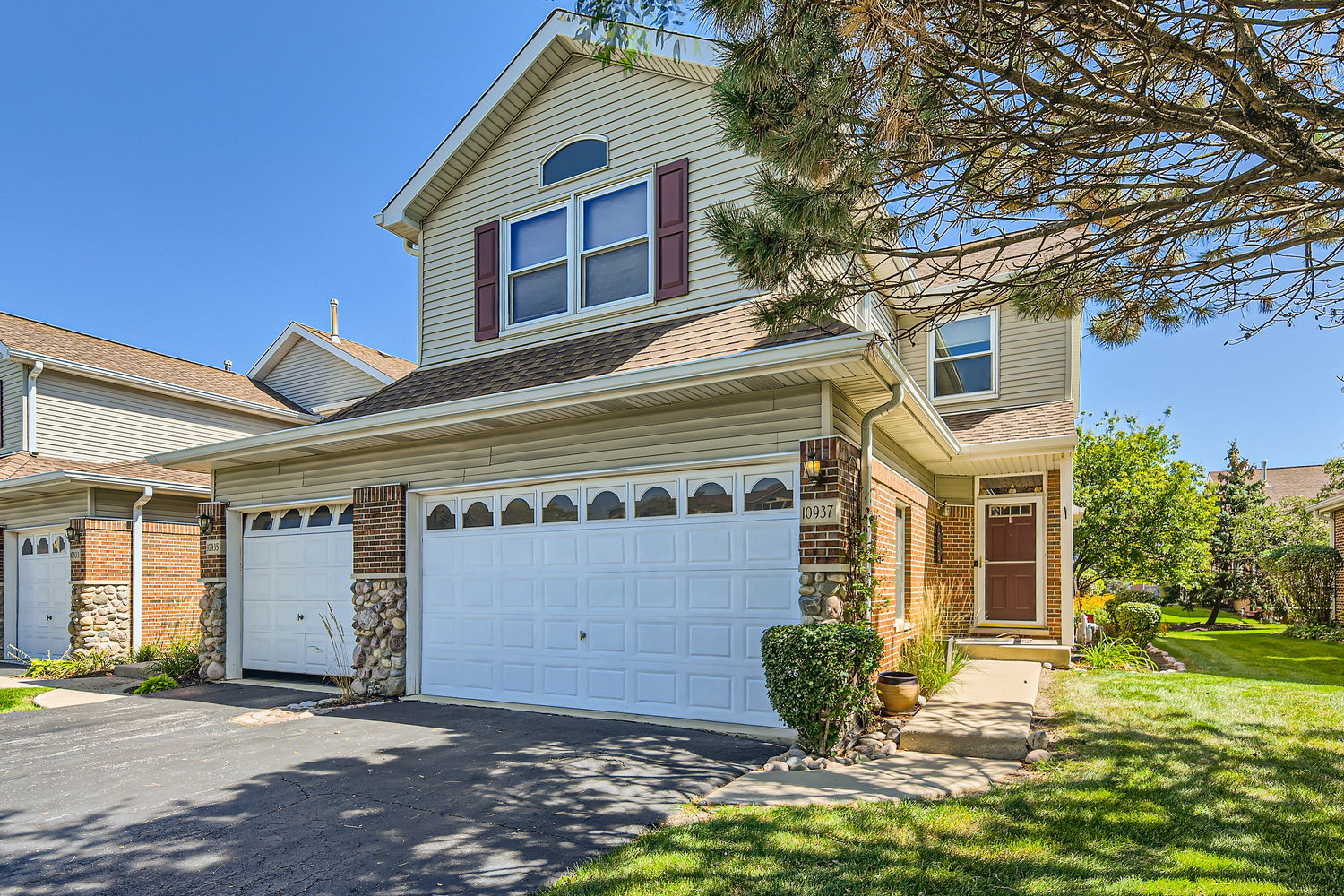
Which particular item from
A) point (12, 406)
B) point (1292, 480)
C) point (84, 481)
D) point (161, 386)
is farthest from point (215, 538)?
point (1292, 480)

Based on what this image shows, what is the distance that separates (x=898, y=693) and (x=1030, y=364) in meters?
7.11

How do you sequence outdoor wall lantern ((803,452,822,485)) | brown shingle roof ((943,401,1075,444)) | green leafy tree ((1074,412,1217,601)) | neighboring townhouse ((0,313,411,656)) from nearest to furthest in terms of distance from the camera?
outdoor wall lantern ((803,452,822,485)), brown shingle roof ((943,401,1075,444)), neighboring townhouse ((0,313,411,656)), green leafy tree ((1074,412,1217,601))

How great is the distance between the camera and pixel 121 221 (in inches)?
1053

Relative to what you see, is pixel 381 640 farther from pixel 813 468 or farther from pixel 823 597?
pixel 813 468

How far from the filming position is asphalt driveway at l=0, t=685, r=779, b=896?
414 centimetres

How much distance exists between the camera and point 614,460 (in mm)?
7980

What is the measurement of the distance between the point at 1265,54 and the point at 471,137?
28.2 feet

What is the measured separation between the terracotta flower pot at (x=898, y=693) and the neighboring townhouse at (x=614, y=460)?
979 mm

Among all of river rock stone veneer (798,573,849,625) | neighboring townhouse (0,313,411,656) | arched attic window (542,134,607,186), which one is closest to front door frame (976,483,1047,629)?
Answer: river rock stone veneer (798,573,849,625)

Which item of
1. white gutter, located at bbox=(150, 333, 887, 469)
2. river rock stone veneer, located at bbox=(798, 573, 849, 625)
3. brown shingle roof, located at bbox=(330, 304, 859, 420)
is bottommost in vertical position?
river rock stone veneer, located at bbox=(798, 573, 849, 625)

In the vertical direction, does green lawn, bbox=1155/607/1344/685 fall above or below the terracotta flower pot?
below

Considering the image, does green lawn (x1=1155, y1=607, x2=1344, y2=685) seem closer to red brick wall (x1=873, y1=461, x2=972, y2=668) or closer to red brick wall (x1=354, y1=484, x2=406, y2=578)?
red brick wall (x1=873, y1=461, x2=972, y2=668)

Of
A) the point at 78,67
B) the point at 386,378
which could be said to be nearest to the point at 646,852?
the point at 386,378

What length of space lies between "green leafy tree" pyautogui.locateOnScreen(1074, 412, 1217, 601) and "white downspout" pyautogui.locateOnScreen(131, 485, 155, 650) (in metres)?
17.7
